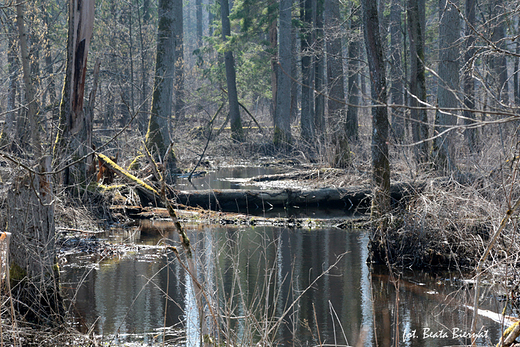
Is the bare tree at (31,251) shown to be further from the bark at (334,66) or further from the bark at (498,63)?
the bark at (334,66)

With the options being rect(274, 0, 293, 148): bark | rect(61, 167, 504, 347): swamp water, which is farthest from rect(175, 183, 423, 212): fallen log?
rect(274, 0, 293, 148): bark

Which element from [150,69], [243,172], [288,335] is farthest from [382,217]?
[150,69]

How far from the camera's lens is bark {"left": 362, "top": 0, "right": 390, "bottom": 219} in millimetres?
7422

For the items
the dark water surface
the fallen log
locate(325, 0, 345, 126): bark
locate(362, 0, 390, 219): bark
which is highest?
locate(325, 0, 345, 126): bark

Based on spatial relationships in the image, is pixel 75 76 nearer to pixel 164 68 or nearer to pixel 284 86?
pixel 164 68

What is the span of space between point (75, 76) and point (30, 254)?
6.23 meters

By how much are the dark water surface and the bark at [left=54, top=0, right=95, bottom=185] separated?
3311mm

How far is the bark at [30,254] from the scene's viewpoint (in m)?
5.02

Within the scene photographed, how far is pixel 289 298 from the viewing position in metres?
6.29

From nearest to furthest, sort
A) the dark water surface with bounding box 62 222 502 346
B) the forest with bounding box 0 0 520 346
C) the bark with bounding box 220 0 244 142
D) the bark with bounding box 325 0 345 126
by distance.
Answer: the forest with bounding box 0 0 520 346, the dark water surface with bounding box 62 222 502 346, the bark with bounding box 325 0 345 126, the bark with bounding box 220 0 244 142

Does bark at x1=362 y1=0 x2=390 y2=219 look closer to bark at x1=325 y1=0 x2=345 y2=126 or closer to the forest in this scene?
the forest

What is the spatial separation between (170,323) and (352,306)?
2.03 meters

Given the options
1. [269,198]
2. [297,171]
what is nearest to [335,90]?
[297,171]

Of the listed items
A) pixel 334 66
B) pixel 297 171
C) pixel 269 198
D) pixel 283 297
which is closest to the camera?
pixel 283 297
